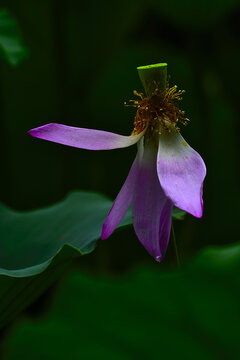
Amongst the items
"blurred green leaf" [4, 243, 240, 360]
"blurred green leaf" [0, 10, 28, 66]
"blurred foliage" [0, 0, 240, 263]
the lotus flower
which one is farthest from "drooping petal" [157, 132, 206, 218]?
"blurred foliage" [0, 0, 240, 263]

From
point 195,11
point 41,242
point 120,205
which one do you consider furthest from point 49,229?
point 195,11

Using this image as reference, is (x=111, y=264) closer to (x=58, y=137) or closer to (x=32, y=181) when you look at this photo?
(x=32, y=181)

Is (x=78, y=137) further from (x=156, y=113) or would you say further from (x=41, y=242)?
(x=41, y=242)

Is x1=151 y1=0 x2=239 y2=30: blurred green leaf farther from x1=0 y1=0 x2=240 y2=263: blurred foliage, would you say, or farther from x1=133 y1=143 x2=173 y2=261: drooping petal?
x1=133 y1=143 x2=173 y2=261: drooping petal

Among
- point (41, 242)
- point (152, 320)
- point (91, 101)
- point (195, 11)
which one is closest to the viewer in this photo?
point (152, 320)

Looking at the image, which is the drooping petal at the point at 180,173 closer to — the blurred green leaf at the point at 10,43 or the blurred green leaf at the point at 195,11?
the blurred green leaf at the point at 10,43

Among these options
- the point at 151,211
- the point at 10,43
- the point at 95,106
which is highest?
the point at 10,43
